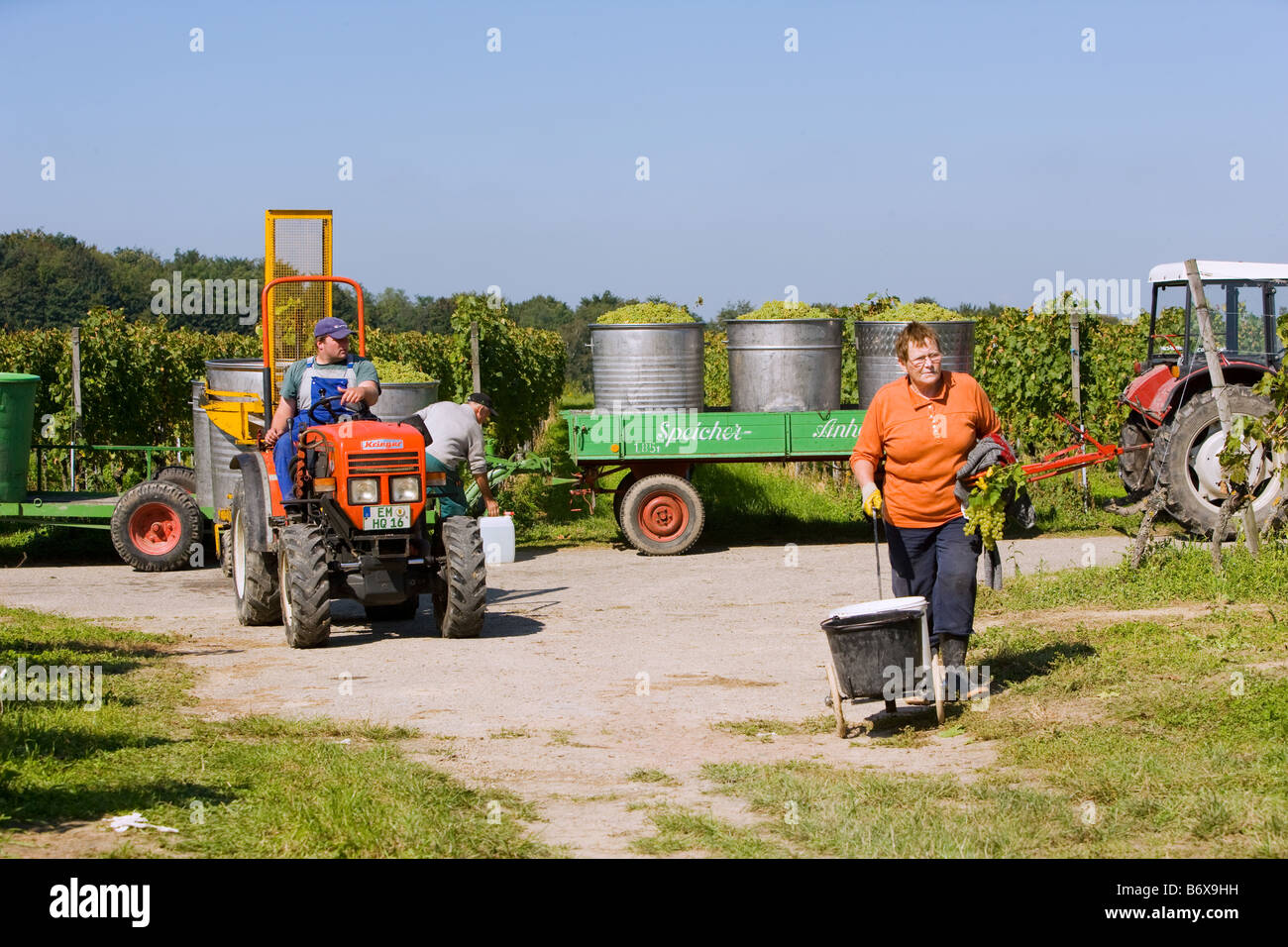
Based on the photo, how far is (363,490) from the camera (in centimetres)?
887

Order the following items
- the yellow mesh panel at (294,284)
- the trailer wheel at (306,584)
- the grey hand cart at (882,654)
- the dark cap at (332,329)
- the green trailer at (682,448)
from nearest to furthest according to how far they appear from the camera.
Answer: the grey hand cart at (882,654)
the trailer wheel at (306,584)
the dark cap at (332,329)
the yellow mesh panel at (294,284)
the green trailer at (682,448)

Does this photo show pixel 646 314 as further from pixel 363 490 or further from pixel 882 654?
pixel 882 654

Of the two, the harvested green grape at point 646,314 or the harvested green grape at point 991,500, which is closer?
the harvested green grape at point 991,500

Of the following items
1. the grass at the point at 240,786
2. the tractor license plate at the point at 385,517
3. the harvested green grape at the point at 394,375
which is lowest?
the grass at the point at 240,786

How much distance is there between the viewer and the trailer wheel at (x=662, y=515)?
14.2 metres

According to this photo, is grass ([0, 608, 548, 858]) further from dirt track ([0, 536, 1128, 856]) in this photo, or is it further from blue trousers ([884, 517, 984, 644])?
blue trousers ([884, 517, 984, 644])

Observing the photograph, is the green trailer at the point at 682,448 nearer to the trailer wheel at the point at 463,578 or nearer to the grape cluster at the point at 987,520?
the trailer wheel at the point at 463,578

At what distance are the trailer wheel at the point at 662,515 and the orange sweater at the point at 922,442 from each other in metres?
7.38

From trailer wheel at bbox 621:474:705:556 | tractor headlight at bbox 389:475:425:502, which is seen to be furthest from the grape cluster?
trailer wheel at bbox 621:474:705:556

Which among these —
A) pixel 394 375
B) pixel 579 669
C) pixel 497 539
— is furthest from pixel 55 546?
pixel 579 669

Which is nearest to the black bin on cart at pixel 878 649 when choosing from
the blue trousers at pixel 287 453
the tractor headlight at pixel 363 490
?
the tractor headlight at pixel 363 490

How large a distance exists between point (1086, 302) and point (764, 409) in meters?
5.35

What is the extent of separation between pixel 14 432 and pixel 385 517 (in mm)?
6160
